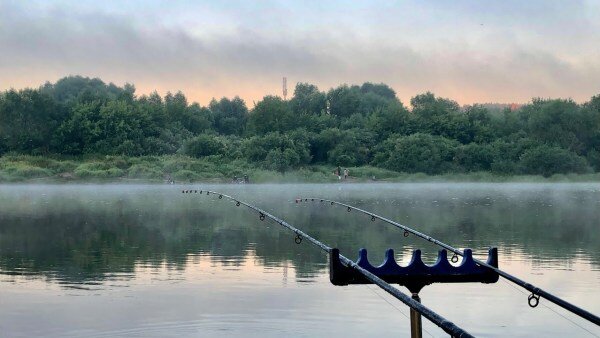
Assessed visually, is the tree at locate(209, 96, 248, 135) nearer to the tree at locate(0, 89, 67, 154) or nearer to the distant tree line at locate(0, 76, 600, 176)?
the distant tree line at locate(0, 76, 600, 176)

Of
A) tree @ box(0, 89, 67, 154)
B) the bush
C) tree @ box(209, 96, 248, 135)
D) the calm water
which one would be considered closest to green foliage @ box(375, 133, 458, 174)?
the bush

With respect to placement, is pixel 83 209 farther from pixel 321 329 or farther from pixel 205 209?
pixel 321 329

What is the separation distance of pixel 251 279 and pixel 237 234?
434 inches

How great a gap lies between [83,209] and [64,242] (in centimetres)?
1836

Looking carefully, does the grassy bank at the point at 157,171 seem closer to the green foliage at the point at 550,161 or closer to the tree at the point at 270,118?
the green foliage at the point at 550,161

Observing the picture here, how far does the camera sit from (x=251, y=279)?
17625 millimetres

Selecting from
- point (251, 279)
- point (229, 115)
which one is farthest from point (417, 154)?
point (251, 279)

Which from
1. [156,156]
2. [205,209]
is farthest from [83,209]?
[156,156]

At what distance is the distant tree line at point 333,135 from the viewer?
323ft

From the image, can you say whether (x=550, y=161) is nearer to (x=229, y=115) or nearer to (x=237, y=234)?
(x=229, y=115)

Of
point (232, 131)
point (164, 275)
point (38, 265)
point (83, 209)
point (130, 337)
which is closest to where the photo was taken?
point (130, 337)

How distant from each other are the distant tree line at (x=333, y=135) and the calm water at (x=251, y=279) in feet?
208

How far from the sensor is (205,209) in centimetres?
4397

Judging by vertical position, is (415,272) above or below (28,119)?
below
